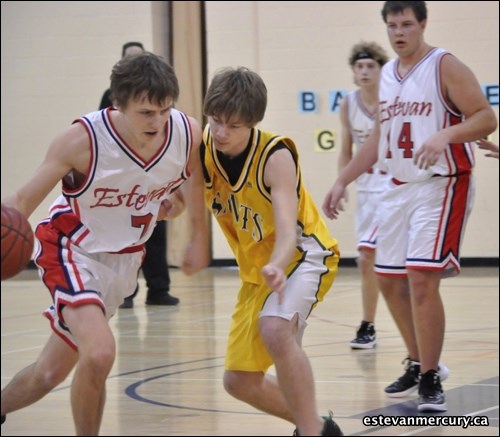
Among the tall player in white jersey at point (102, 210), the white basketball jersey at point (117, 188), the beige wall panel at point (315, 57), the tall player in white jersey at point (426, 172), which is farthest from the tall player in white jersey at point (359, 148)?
the beige wall panel at point (315, 57)

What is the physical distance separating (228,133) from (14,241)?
32.1 inches

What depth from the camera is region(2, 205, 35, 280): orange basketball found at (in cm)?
339

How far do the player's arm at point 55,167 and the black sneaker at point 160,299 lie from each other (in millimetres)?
5969

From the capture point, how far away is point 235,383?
156 inches

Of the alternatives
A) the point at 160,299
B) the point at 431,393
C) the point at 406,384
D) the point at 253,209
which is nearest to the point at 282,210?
the point at 253,209

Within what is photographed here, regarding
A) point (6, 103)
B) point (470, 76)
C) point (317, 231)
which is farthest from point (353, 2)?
point (317, 231)

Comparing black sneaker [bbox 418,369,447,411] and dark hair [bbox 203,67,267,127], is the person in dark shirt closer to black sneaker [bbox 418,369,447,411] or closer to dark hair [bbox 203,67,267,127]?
black sneaker [bbox 418,369,447,411]

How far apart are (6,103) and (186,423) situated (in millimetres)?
8814

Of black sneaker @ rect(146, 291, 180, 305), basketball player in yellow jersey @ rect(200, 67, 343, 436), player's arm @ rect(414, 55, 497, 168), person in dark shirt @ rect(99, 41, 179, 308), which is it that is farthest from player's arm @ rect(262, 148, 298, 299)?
black sneaker @ rect(146, 291, 180, 305)

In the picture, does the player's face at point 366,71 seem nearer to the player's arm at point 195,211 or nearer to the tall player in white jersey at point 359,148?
the tall player in white jersey at point 359,148

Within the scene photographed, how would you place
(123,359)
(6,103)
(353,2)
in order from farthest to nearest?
(6,103), (353,2), (123,359)

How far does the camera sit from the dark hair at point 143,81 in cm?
364

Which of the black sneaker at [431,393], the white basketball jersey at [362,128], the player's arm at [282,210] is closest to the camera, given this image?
the player's arm at [282,210]

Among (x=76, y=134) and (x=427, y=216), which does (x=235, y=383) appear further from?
(x=427, y=216)
